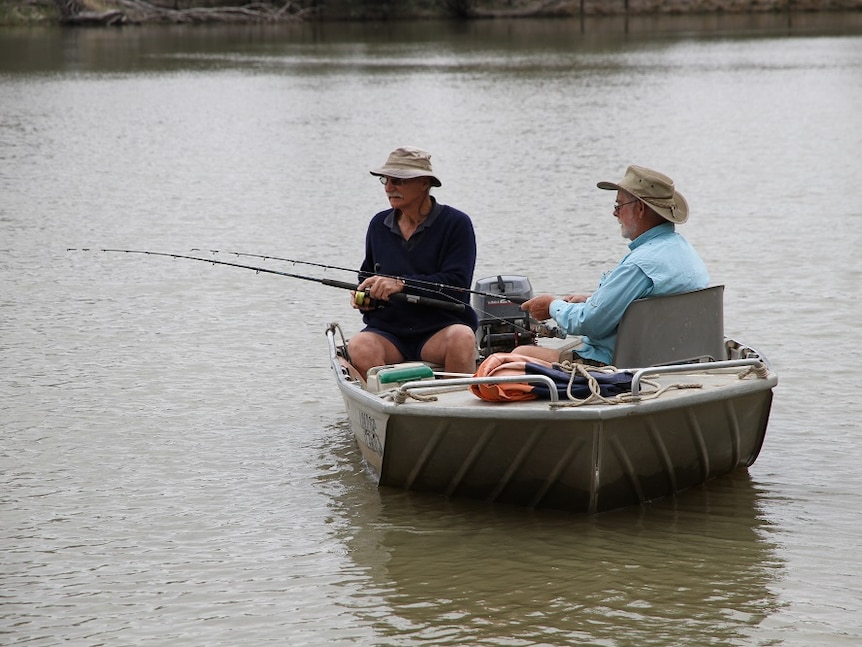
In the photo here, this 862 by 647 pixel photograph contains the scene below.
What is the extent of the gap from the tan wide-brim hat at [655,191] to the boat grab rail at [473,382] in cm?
104

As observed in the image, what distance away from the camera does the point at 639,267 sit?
20.0ft

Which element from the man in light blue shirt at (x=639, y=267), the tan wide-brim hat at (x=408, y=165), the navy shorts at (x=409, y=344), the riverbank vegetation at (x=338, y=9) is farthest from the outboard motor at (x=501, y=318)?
the riverbank vegetation at (x=338, y=9)

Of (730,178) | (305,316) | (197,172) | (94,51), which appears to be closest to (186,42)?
(94,51)

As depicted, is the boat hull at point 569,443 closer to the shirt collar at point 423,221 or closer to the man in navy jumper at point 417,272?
the man in navy jumper at point 417,272

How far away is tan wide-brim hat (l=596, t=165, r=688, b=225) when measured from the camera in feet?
20.2

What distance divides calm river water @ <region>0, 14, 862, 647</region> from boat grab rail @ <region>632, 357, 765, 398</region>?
710 mm

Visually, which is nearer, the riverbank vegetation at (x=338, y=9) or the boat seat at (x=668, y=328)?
the boat seat at (x=668, y=328)

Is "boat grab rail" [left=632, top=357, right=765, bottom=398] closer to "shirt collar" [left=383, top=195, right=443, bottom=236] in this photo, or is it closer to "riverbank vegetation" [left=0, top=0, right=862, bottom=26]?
"shirt collar" [left=383, top=195, right=443, bottom=236]

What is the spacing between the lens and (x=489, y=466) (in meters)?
6.04

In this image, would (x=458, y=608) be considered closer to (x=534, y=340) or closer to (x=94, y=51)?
(x=534, y=340)

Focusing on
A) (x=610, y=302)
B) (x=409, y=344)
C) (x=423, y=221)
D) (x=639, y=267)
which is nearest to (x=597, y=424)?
(x=610, y=302)

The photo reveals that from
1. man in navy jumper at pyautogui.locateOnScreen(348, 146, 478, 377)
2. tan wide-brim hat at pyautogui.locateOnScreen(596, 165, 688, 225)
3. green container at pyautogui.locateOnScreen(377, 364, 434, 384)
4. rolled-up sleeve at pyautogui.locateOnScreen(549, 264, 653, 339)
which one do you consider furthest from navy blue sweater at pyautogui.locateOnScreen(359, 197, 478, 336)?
tan wide-brim hat at pyautogui.locateOnScreen(596, 165, 688, 225)

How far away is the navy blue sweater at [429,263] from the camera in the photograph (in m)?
7.03

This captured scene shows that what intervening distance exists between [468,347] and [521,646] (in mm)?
2277
